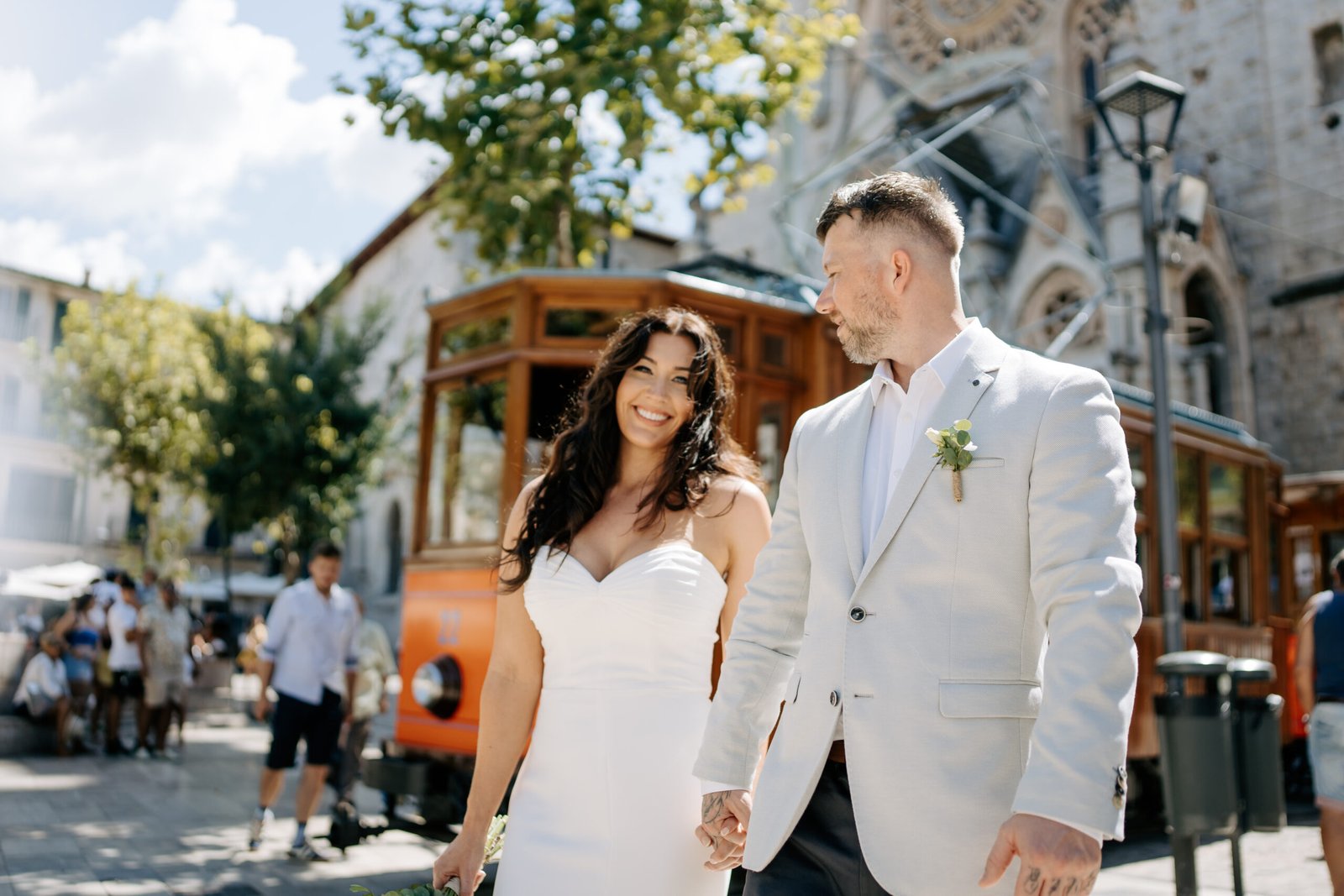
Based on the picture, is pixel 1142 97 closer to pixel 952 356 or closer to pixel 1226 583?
pixel 1226 583

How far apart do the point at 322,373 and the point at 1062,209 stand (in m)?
14.7

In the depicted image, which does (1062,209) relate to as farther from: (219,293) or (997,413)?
(997,413)

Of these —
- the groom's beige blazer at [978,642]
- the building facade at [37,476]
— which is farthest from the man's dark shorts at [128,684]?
the building facade at [37,476]

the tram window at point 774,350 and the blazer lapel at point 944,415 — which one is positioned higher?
the tram window at point 774,350

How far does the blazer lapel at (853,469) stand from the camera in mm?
2160

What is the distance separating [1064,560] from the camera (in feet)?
6.00

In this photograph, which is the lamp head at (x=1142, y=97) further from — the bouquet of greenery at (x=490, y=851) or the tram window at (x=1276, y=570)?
the bouquet of greenery at (x=490, y=851)

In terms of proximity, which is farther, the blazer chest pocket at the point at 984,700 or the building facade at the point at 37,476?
the building facade at the point at 37,476

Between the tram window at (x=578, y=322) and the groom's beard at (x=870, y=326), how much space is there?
4.22m

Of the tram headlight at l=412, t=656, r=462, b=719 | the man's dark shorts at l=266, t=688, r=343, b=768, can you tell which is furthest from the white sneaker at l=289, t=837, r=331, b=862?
the tram headlight at l=412, t=656, r=462, b=719

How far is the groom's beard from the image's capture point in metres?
→ 2.21

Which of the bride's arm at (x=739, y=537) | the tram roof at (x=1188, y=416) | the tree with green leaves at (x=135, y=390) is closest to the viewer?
the bride's arm at (x=739, y=537)

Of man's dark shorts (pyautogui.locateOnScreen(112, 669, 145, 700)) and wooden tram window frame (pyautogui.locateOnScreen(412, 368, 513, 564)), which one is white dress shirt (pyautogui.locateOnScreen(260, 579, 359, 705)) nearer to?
wooden tram window frame (pyautogui.locateOnScreen(412, 368, 513, 564))

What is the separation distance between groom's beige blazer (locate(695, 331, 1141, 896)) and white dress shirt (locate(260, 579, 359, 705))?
20.1 feet
